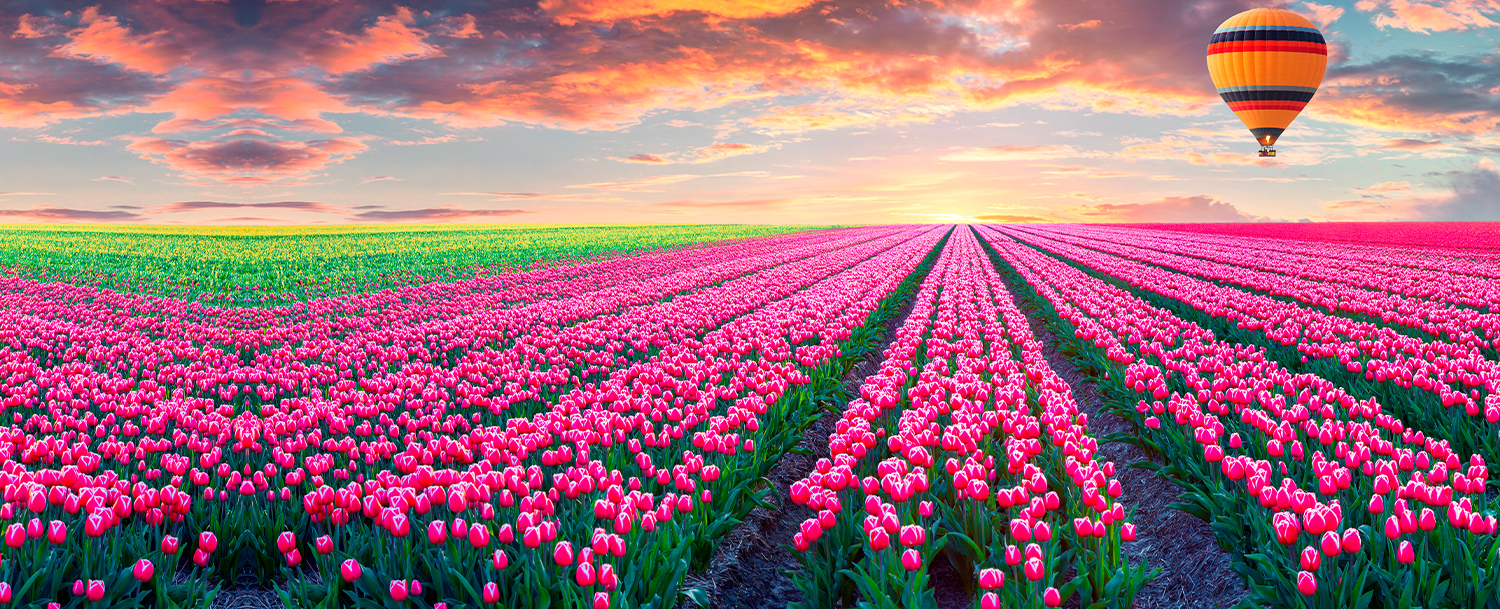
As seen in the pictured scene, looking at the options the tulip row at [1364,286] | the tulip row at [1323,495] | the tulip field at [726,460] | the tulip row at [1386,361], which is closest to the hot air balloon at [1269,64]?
the tulip row at [1364,286]

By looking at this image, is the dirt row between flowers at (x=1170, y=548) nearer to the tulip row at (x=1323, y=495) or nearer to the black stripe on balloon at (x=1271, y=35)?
the tulip row at (x=1323, y=495)

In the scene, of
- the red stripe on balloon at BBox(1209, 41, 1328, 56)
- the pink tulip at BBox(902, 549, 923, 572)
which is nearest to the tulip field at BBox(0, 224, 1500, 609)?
the pink tulip at BBox(902, 549, 923, 572)

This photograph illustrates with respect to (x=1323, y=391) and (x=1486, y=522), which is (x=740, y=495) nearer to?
(x=1486, y=522)

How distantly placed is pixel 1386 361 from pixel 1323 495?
16.9 feet

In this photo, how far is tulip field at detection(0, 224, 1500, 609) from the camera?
3791mm

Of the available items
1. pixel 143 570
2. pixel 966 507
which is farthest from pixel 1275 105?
pixel 143 570

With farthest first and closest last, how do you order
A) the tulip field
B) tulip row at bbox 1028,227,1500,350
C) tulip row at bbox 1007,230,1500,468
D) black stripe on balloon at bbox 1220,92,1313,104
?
1. black stripe on balloon at bbox 1220,92,1313,104
2. tulip row at bbox 1028,227,1500,350
3. tulip row at bbox 1007,230,1500,468
4. the tulip field

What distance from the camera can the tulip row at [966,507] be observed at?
3875mm

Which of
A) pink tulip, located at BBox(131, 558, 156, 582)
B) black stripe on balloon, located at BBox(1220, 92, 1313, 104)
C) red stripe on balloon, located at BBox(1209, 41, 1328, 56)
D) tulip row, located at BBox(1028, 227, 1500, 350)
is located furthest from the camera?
black stripe on balloon, located at BBox(1220, 92, 1313, 104)

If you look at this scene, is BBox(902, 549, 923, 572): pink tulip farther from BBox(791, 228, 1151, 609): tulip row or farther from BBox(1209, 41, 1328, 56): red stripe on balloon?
BBox(1209, 41, 1328, 56): red stripe on balloon

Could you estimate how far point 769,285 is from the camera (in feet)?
66.0

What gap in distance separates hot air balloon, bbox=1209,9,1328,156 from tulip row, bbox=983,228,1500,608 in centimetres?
3724

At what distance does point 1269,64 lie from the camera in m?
37.6

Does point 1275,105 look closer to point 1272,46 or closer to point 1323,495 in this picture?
point 1272,46
